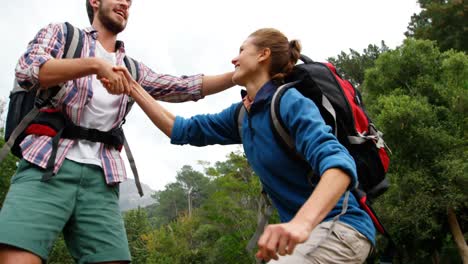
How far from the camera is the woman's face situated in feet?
Answer: 9.50

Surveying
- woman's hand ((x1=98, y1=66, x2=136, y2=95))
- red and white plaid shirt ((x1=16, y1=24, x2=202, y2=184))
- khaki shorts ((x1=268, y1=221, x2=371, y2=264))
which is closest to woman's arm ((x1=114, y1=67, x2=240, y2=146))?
red and white plaid shirt ((x1=16, y1=24, x2=202, y2=184))

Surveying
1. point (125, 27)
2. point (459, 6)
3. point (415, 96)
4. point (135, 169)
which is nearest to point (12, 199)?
point (135, 169)

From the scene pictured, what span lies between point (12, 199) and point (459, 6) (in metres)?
30.3

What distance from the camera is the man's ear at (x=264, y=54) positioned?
2.88 metres

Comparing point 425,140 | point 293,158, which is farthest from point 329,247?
point 425,140

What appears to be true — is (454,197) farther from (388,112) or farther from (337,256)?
(337,256)

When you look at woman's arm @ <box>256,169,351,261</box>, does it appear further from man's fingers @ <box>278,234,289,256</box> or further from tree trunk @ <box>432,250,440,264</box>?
tree trunk @ <box>432,250,440,264</box>

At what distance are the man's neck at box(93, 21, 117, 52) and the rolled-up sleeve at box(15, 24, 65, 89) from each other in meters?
0.34

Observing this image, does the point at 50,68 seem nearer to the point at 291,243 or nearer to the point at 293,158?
the point at 293,158

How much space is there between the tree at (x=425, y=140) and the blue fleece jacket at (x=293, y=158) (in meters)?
17.7

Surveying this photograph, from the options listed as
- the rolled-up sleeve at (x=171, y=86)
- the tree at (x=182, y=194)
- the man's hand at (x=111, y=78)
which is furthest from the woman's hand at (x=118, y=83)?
the tree at (x=182, y=194)

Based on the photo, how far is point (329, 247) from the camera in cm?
223

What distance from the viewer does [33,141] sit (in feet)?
8.98

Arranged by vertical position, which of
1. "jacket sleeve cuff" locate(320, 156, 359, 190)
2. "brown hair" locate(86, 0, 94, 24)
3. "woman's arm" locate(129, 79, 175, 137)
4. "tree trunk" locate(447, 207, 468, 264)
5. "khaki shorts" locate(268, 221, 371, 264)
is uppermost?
"brown hair" locate(86, 0, 94, 24)
